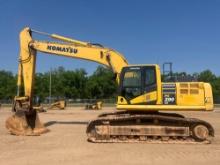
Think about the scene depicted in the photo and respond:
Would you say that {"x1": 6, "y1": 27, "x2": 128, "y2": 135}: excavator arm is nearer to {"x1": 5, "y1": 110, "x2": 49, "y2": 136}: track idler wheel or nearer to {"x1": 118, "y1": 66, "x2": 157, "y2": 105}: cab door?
{"x1": 5, "y1": 110, "x2": 49, "y2": 136}: track idler wheel

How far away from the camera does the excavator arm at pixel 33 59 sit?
17891 mm

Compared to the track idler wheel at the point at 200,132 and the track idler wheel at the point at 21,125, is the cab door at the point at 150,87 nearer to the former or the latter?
the track idler wheel at the point at 200,132

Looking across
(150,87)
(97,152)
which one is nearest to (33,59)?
(150,87)

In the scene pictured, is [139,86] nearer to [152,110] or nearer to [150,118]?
[152,110]

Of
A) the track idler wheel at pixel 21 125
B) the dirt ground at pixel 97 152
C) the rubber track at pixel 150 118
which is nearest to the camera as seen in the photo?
the dirt ground at pixel 97 152

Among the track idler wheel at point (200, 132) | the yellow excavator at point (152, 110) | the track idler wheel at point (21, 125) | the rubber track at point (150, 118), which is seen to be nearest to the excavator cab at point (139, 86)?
the yellow excavator at point (152, 110)

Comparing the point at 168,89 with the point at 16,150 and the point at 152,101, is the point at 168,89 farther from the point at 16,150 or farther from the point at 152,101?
the point at 16,150

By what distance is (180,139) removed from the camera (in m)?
15.3

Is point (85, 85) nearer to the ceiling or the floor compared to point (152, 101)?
nearer to the ceiling

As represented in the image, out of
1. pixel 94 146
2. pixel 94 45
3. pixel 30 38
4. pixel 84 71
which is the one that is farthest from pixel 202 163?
pixel 84 71

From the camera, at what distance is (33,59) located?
19.3 m

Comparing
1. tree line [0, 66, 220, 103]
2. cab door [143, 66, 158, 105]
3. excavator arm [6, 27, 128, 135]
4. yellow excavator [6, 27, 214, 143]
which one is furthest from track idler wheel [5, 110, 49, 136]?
tree line [0, 66, 220, 103]

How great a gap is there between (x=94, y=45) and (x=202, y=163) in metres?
9.88

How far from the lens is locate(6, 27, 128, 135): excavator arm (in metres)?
17.9
